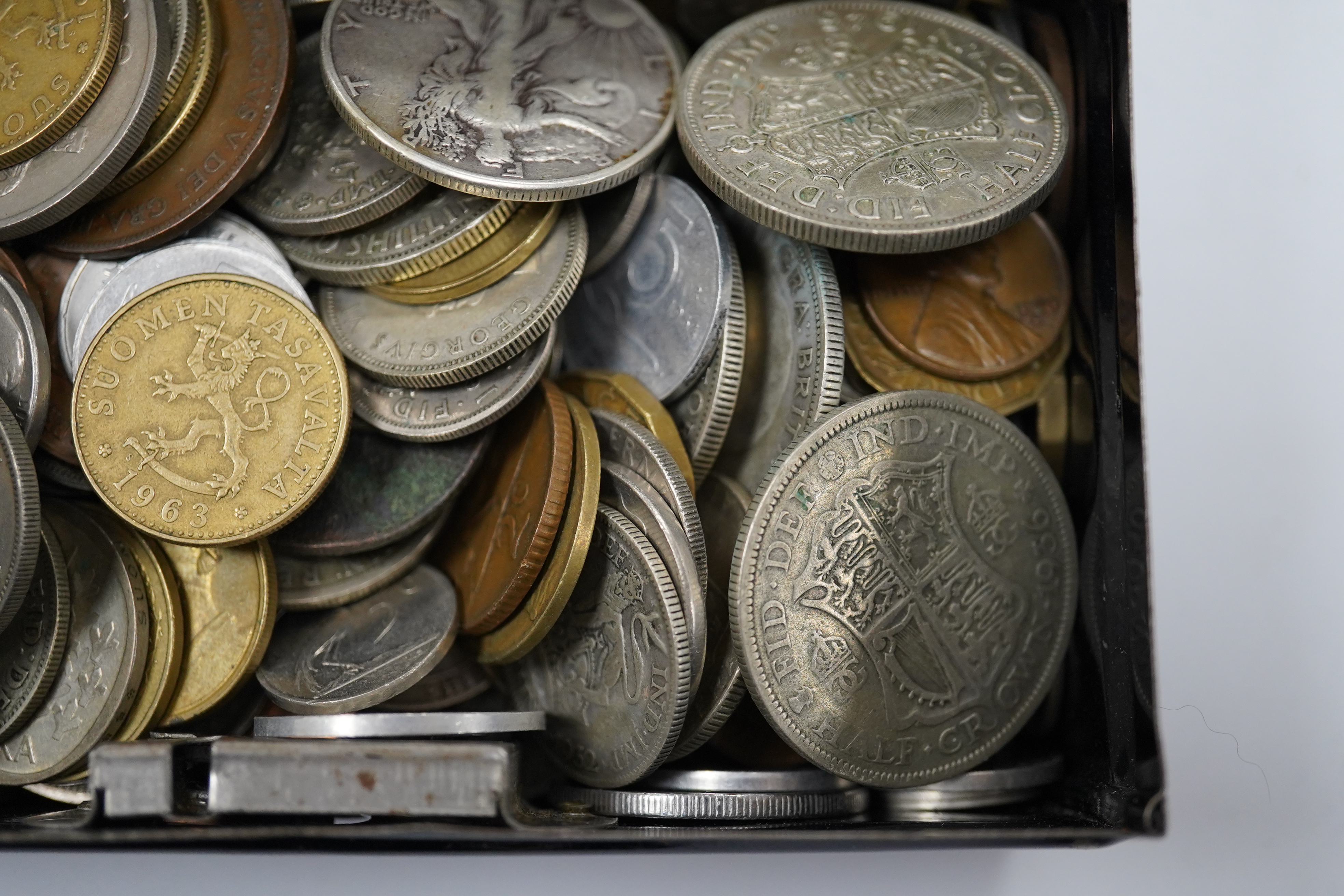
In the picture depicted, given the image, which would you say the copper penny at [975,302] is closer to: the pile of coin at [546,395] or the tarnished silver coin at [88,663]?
the pile of coin at [546,395]

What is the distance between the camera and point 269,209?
1.60 metres

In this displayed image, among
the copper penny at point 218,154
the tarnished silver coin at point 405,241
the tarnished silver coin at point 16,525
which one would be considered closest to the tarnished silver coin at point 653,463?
the tarnished silver coin at point 405,241

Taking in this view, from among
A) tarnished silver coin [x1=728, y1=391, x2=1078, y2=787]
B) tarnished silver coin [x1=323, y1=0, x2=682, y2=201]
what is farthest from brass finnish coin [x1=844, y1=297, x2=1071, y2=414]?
tarnished silver coin [x1=323, y1=0, x2=682, y2=201]

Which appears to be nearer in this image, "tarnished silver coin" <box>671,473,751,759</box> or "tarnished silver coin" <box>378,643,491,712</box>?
"tarnished silver coin" <box>671,473,751,759</box>

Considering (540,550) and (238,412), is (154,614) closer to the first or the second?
(238,412)

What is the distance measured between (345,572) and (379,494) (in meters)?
0.14

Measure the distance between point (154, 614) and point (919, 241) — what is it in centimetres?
127

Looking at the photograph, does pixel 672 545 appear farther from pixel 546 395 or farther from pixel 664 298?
pixel 664 298

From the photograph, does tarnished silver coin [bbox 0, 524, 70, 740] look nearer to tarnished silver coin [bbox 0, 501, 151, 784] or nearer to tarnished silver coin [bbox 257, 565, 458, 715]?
tarnished silver coin [bbox 0, 501, 151, 784]

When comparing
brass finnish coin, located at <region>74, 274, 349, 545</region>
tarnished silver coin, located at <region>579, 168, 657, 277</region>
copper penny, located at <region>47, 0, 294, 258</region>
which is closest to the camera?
brass finnish coin, located at <region>74, 274, 349, 545</region>

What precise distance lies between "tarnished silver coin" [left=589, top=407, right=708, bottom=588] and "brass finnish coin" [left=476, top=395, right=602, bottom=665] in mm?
31

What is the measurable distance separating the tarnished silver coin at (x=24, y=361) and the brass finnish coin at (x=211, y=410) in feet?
0.25

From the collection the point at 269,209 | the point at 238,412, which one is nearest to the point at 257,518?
the point at 238,412

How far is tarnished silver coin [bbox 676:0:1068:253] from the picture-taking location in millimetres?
1452
